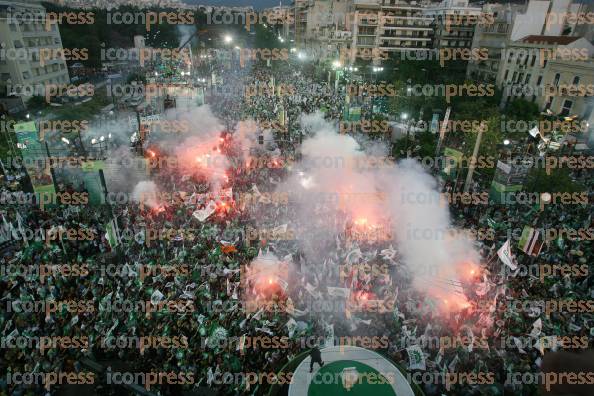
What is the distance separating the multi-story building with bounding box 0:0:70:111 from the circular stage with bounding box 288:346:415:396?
3552cm

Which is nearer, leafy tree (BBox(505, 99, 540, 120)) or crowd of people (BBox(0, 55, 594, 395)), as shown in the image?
crowd of people (BBox(0, 55, 594, 395))

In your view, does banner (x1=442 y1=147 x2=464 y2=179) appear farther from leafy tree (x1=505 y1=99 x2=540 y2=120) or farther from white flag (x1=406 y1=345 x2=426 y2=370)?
leafy tree (x1=505 y1=99 x2=540 y2=120)

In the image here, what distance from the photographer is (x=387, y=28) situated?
50.9m

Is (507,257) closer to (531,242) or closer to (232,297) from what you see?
(531,242)

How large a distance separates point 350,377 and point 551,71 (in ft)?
116

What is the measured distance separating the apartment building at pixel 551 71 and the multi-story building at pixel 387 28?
17289 millimetres

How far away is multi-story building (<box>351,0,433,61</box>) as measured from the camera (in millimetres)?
50156

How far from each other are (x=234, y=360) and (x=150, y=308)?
335cm

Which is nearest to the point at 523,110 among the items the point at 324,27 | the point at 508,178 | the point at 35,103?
the point at 508,178

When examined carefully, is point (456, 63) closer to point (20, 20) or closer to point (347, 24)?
point (347, 24)

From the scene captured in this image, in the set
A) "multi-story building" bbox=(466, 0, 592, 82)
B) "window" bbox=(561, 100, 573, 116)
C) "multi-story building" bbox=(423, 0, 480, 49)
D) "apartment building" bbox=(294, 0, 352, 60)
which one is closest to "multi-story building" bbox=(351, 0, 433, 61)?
"multi-story building" bbox=(423, 0, 480, 49)

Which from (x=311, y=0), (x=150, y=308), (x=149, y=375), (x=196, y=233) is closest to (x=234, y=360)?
(x=149, y=375)

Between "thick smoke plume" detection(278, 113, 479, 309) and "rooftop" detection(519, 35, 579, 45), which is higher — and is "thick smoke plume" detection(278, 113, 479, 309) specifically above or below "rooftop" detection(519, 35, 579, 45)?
below

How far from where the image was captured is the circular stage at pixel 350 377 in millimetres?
9617
